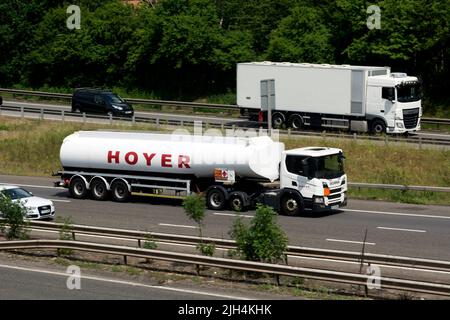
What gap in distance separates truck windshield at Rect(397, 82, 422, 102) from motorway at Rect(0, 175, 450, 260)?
11.8 metres

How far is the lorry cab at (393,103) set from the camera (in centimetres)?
4422

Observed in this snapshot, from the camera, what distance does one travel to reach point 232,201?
31641 millimetres

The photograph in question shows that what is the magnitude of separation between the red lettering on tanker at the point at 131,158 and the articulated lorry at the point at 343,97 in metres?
A: 13.3

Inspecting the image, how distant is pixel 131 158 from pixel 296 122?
1573 centimetres

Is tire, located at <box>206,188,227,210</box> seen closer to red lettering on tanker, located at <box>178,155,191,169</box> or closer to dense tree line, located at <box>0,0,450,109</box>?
red lettering on tanker, located at <box>178,155,191,169</box>

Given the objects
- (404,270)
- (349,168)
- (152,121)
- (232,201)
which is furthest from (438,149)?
(404,270)

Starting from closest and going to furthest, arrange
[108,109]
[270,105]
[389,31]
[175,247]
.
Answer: [175,247] < [270,105] < [108,109] < [389,31]

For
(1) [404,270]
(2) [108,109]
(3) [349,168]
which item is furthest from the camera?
(2) [108,109]

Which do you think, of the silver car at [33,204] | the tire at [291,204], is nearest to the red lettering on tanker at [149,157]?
the silver car at [33,204]

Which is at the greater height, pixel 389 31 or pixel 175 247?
pixel 389 31

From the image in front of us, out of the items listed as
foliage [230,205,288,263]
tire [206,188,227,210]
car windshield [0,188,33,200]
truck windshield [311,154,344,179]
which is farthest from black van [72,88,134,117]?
foliage [230,205,288,263]

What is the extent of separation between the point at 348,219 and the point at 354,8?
30.0 meters

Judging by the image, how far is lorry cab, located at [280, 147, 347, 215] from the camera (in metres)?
30.5
